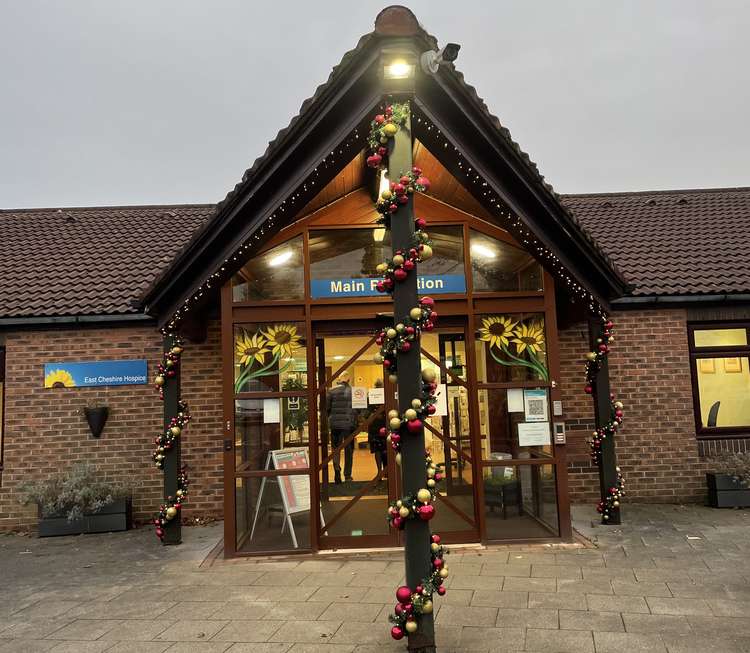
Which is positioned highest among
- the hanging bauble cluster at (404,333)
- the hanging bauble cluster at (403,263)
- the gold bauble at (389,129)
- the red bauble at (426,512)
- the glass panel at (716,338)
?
the gold bauble at (389,129)

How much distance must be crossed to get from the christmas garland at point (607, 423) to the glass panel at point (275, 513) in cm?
334

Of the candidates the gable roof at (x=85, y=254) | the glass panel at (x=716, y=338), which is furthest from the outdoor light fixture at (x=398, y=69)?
the glass panel at (x=716, y=338)

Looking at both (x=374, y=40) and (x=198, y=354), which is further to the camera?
(x=198, y=354)

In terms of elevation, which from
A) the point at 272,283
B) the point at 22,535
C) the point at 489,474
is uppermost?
the point at 272,283

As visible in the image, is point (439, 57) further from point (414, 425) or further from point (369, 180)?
point (369, 180)

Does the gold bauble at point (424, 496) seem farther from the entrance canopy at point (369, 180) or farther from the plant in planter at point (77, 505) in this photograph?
the plant in planter at point (77, 505)

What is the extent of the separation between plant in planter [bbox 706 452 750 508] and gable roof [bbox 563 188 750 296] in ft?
7.48

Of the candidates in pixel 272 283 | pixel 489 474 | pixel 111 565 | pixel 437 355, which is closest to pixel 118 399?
pixel 111 565

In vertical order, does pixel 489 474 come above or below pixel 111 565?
above

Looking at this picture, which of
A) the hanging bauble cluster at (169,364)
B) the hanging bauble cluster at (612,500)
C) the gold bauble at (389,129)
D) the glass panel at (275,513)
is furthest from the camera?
the hanging bauble cluster at (612,500)

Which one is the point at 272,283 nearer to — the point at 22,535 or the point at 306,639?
the point at 306,639

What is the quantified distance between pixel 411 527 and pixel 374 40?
11.1ft

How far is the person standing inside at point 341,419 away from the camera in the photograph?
6453 millimetres

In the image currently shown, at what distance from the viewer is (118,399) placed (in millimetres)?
8023
